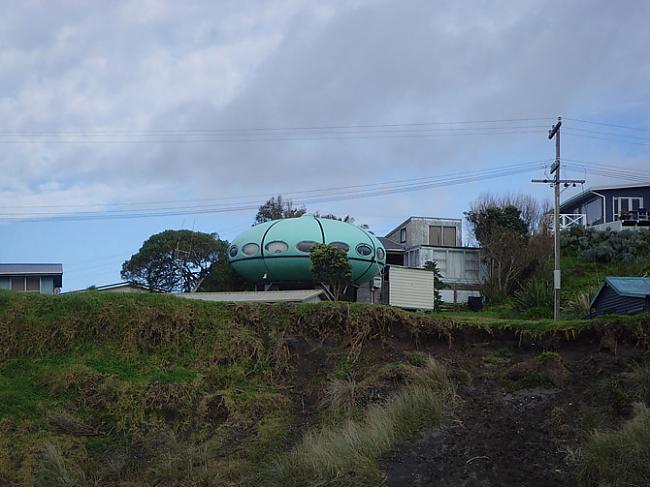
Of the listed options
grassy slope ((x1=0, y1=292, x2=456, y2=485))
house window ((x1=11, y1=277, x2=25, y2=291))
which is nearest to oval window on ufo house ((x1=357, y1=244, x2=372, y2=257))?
grassy slope ((x1=0, y1=292, x2=456, y2=485))

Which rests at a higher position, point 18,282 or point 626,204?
point 626,204

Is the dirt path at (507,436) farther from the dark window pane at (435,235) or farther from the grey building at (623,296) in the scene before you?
the dark window pane at (435,235)

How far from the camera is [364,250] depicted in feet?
115

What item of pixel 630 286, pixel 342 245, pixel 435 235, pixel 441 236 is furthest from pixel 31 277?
pixel 630 286

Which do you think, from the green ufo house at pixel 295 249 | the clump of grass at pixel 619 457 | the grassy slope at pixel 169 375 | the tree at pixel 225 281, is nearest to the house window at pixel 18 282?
the tree at pixel 225 281

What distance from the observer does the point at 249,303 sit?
19.5 metres

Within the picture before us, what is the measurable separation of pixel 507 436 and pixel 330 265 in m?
17.1

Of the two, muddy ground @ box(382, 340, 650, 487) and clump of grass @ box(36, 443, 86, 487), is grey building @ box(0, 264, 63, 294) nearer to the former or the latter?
clump of grass @ box(36, 443, 86, 487)

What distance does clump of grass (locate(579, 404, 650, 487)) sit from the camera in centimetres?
1210

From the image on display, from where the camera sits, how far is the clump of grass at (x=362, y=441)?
1344 centimetres

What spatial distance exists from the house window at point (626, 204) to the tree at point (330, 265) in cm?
2111

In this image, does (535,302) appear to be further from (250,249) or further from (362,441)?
(362,441)

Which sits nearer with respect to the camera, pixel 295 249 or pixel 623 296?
pixel 623 296

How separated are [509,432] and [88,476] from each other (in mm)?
7879
